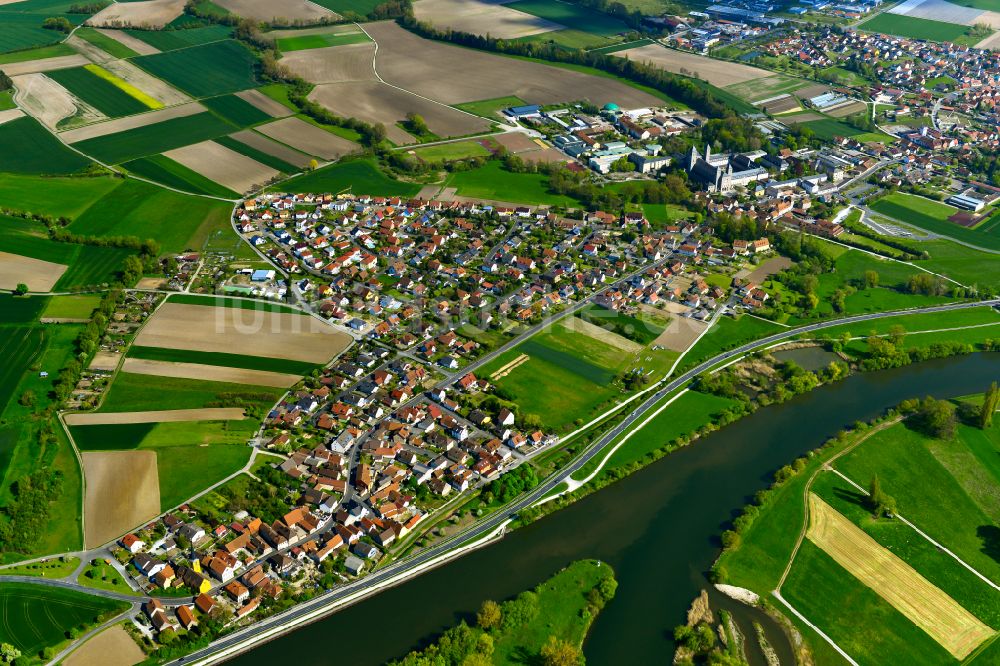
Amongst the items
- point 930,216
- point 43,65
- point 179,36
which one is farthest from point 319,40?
point 930,216

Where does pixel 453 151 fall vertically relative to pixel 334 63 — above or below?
below

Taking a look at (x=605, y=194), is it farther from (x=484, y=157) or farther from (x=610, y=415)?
(x=610, y=415)

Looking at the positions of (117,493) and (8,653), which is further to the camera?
(117,493)

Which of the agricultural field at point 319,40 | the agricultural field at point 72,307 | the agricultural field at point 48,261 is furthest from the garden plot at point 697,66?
the agricultural field at point 72,307

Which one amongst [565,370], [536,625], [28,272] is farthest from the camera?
[28,272]

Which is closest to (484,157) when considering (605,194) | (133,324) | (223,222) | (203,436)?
(605,194)

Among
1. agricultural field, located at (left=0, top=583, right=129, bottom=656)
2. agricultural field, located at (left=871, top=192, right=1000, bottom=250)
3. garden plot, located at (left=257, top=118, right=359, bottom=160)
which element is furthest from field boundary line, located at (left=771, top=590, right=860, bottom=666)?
garden plot, located at (left=257, top=118, right=359, bottom=160)

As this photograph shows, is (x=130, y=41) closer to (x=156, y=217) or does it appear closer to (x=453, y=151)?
(x=156, y=217)
